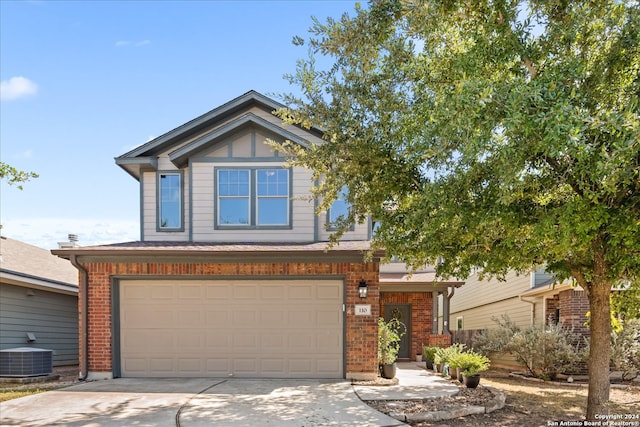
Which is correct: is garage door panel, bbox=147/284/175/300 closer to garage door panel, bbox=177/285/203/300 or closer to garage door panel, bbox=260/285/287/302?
garage door panel, bbox=177/285/203/300

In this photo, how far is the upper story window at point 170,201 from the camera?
1220 cm

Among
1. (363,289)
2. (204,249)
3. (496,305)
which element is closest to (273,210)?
(204,249)

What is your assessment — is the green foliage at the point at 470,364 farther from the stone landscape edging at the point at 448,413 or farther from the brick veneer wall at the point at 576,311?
the brick veneer wall at the point at 576,311

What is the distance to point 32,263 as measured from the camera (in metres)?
14.3

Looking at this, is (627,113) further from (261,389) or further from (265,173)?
(265,173)

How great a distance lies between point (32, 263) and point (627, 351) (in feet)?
53.9

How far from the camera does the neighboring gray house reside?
12.5 m

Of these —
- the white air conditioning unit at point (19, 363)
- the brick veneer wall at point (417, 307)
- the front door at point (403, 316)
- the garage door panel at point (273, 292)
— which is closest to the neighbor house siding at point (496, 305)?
the brick veneer wall at point (417, 307)

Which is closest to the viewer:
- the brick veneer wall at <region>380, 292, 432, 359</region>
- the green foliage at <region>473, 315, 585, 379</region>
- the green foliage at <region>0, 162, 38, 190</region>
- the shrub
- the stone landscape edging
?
the stone landscape edging

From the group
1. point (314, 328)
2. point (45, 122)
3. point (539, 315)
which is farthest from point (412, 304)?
point (45, 122)

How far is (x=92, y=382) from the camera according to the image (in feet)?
33.2

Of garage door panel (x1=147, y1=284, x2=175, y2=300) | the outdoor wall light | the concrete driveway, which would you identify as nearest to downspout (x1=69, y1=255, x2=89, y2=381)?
the concrete driveway

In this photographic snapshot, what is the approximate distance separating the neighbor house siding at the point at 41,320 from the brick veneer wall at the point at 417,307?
10.2 meters

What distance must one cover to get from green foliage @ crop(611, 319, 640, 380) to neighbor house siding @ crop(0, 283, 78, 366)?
50.1ft
